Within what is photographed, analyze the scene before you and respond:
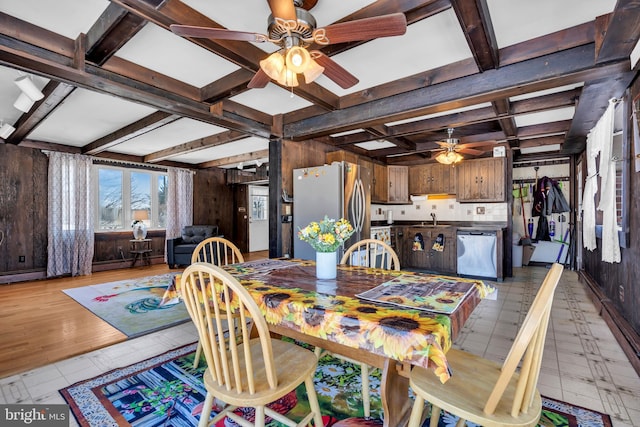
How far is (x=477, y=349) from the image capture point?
2.53 meters

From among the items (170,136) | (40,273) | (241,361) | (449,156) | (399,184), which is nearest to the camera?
(241,361)

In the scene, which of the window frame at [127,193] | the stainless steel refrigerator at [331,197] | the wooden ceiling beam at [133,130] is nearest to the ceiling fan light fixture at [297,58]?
the stainless steel refrigerator at [331,197]

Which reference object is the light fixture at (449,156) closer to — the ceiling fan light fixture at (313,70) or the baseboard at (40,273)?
the ceiling fan light fixture at (313,70)

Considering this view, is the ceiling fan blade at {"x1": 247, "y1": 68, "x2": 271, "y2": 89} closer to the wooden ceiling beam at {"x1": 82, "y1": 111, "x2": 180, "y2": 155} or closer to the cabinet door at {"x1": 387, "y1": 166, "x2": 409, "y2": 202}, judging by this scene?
the wooden ceiling beam at {"x1": 82, "y1": 111, "x2": 180, "y2": 155}

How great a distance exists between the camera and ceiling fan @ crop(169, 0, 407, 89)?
1.44 m

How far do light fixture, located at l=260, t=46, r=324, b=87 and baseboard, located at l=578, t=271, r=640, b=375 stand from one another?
295 centimetres

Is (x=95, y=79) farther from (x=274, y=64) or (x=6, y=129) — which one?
(x=6, y=129)

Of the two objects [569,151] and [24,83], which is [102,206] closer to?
[24,83]

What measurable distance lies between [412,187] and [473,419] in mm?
5645

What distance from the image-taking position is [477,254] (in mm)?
5062

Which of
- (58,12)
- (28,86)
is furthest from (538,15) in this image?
(28,86)

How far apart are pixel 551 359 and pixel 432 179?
13.8 feet

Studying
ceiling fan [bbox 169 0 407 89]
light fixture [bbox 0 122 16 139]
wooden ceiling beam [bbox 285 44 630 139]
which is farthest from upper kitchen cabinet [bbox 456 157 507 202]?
light fixture [bbox 0 122 16 139]

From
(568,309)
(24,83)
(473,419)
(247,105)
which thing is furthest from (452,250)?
(24,83)
